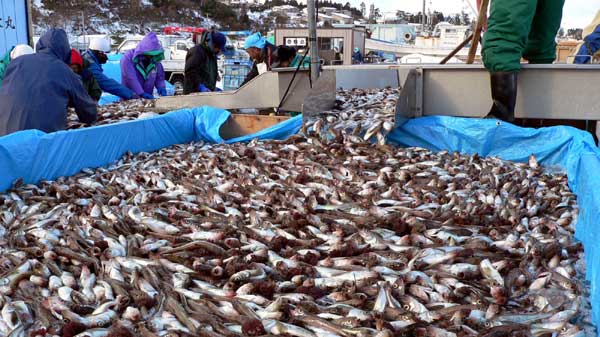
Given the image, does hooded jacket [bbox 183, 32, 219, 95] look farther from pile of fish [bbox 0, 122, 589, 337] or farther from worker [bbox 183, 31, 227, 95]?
pile of fish [bbox 0, 122, 589, 337]

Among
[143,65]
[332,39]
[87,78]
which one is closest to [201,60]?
[143,65]

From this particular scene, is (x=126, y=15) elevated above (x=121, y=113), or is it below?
above

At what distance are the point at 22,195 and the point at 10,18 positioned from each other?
7.70 meters

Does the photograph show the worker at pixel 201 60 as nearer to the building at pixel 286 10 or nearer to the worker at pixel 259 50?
the worker at pixel 259 50

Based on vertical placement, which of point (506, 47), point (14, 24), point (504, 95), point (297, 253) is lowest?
point (297, 253)

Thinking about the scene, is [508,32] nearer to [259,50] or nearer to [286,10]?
[259,50]

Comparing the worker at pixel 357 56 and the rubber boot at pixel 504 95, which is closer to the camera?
the rubber boot at pixel 504 95

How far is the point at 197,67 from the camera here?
29.9 feet

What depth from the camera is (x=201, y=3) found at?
203 ft

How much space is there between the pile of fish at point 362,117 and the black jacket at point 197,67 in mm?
3020

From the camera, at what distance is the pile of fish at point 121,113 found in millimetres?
6441

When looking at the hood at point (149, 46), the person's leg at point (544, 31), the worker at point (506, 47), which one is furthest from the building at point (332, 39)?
the worker at point (506, 47)

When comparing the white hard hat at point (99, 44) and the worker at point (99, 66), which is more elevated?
the white hard hat at point (99, 44)

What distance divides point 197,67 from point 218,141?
2874 millimetres
